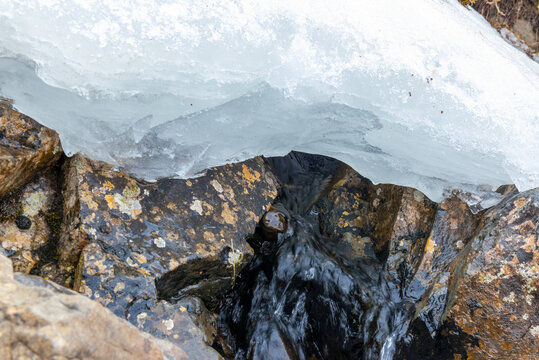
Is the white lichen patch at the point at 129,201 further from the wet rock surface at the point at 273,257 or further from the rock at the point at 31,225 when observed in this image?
the rock at the point at 31,225

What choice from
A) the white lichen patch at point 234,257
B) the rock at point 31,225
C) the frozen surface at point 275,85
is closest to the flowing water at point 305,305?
the white lichen patch at point 234,257

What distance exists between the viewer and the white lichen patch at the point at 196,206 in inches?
113

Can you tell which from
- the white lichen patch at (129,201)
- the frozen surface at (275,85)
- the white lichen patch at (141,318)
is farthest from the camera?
the white lichen patch at (129,201)

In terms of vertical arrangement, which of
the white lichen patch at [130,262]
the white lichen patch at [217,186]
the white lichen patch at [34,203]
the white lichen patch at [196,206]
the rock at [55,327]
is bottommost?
the white lichen patch at [34,203]

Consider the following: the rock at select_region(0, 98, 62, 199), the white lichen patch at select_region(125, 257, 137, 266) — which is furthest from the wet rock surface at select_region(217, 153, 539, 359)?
the rock at select_region(0, 98, 62, 199)

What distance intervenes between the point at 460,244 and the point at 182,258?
202 cm

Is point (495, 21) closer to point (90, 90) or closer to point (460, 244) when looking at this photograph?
point (460, 244)

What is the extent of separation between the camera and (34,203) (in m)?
2.59

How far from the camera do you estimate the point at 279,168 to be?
3.86 m

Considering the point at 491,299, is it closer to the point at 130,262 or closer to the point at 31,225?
the point at 130,262

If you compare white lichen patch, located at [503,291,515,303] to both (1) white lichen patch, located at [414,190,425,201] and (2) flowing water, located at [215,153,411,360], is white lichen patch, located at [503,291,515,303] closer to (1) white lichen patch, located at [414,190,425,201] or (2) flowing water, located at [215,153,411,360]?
(2) flowing water, located at [215,153,411,360]

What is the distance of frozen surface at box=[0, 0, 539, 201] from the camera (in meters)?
2.11

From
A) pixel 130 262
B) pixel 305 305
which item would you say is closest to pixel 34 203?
pixel 130 262

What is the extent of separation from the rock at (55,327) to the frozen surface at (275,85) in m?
1.13
